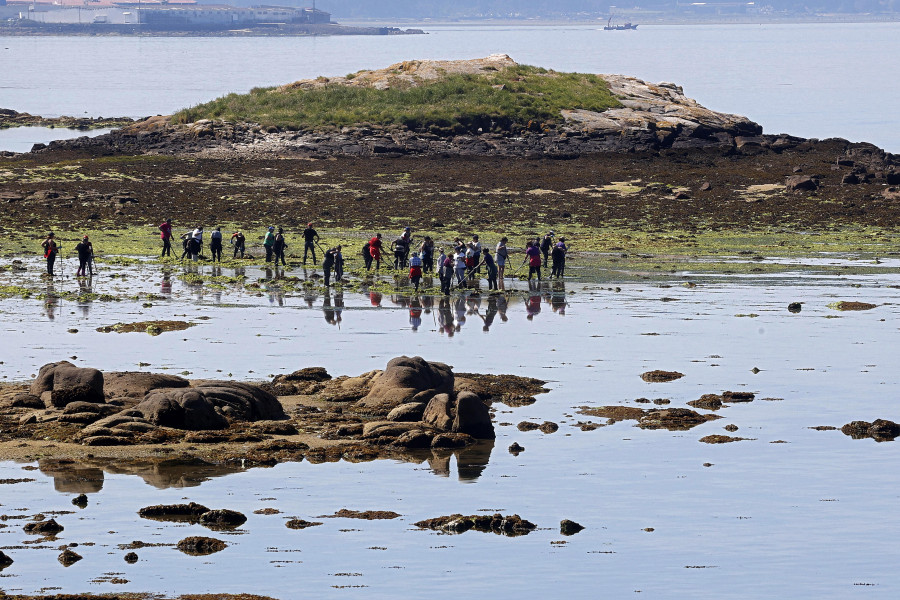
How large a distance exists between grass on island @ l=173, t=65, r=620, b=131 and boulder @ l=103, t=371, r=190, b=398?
66897mm

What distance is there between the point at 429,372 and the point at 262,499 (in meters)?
7.47

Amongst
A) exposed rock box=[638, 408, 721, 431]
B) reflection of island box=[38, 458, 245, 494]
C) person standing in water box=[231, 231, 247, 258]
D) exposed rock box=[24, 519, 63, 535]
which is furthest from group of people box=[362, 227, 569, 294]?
exposed rock box=[24, 519, 63, 535]

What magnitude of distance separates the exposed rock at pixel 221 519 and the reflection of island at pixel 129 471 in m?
2.32

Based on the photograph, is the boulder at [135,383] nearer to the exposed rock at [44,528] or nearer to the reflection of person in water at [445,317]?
the exposed rock at [44,528]

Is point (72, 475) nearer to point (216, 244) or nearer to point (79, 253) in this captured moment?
point (79, 253)

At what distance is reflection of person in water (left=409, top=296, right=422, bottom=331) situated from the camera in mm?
43344

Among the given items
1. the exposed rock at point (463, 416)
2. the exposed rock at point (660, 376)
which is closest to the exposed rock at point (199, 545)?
the exposed rock at point (463, 416)

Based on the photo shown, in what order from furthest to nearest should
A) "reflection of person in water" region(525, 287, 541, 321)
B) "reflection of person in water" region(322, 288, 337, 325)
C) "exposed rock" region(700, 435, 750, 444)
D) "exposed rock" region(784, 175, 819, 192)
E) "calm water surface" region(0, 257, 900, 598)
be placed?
"exposed rock" region(784, 175, 819, 192)
"reflection of person in water" region(525, 287, 541, 321)
"reflection of person in water" region(322, 288, 337, 325)
"exposed rock" region(700, 435, 750, 444)
"calm water surface" region(0, 257, 900, 598)

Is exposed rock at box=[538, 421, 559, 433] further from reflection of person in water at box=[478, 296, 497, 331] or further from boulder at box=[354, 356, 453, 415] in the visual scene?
reflection of person in water at box=[478, 296, 497, 331]

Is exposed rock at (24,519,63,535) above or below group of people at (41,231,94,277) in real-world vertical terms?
below

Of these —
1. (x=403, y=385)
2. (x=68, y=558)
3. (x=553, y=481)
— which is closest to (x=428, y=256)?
(x=403, y=385)

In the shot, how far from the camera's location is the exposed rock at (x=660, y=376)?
35531 millimetres

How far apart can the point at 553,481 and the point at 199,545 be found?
295 inches

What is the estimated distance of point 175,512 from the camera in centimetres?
2412
